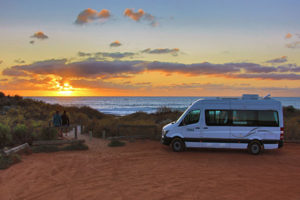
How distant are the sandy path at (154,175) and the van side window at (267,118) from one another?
1568 mm

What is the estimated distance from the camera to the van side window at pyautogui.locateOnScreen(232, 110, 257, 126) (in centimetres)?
1234

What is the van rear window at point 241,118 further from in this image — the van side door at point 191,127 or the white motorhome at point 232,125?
the van side door at point 191,127

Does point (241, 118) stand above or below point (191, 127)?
above

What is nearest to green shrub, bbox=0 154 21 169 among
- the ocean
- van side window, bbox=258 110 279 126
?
van side window, bbox=258 110 279 126

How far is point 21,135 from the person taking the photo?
14766mm

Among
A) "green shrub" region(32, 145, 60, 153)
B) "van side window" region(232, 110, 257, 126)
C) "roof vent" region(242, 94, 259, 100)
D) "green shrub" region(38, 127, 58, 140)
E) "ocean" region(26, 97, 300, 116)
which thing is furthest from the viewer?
"ocean" region(26, 97, 300, 116)

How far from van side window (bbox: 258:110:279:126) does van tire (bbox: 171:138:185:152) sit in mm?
3885

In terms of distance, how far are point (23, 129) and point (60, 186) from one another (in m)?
8.53

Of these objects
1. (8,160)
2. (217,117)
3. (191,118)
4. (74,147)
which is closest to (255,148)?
(217,117)

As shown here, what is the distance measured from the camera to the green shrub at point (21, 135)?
14.4 metres

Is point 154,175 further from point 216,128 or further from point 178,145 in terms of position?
point 216,128

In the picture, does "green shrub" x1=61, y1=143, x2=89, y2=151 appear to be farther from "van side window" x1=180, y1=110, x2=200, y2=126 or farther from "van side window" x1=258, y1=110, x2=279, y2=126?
"van side window" x1=258, y1=110, x2=279, y2=126

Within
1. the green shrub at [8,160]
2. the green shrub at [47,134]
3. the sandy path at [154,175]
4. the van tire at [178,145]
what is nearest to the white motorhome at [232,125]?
the van tire at [178,145]

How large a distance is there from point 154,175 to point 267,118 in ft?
22.1
